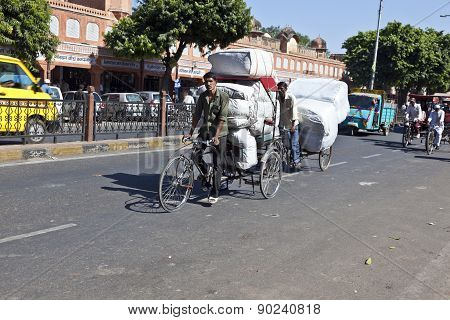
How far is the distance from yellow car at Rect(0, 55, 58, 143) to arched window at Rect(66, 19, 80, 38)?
19.3 meters

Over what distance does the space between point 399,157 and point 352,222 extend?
9316mm

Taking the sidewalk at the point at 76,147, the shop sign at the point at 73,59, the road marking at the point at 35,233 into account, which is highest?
the shop sign at the point at 73,59

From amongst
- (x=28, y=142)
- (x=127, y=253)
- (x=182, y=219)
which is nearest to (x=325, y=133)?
(x=182, y=219)

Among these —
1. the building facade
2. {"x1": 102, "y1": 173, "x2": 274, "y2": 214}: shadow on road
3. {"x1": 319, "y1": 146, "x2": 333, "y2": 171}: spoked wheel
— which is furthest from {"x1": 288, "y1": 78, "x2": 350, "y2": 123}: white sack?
the building facade

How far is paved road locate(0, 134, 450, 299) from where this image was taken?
4.11m

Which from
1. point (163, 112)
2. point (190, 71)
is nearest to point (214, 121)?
point (163, 112)

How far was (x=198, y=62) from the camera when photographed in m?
40.2

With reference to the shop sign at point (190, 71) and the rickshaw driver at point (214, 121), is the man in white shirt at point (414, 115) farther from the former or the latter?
the shop sign at point (190, 71)

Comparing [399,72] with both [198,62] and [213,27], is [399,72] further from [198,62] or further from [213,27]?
[213,27]

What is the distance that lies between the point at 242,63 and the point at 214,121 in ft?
4.42

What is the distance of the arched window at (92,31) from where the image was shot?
3166 cm

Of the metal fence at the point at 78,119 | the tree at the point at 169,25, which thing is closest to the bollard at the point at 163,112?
the metal fence at the point at 78,119

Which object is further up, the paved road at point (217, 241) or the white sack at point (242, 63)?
the white sack at point (242, 63)

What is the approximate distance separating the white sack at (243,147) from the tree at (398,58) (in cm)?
4144
